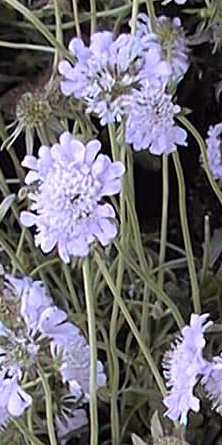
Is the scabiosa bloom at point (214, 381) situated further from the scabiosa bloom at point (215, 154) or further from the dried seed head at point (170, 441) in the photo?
the scabiosa bloom at point (215, 154)

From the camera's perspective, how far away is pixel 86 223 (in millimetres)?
668

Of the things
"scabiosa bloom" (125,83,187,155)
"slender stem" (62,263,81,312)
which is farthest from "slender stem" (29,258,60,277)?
"scabiosa bloom" (125,83,187,155)

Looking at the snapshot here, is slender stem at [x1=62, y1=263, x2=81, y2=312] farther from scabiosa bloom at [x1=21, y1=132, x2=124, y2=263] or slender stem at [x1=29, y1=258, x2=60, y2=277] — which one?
scabiosa bloom at [x1=21, y1=132, x2=124, y2=263]

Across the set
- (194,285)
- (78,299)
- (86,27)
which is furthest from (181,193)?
(86,27)

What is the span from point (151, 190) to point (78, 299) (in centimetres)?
19

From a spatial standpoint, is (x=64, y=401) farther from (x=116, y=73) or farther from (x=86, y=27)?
(x=86, y=27)

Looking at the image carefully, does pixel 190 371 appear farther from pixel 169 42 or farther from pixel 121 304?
pixel 169 42

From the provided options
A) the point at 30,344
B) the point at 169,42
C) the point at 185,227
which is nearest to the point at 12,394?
the point at 30,344

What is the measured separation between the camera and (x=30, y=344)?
2.31 ft

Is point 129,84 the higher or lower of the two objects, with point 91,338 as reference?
higher

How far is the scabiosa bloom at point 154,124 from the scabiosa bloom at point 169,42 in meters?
0.03

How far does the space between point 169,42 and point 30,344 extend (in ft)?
0.80

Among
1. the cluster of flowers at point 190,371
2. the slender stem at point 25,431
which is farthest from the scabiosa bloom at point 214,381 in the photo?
the slender stem at point 25,431

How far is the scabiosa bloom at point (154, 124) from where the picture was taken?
30.3 inches
